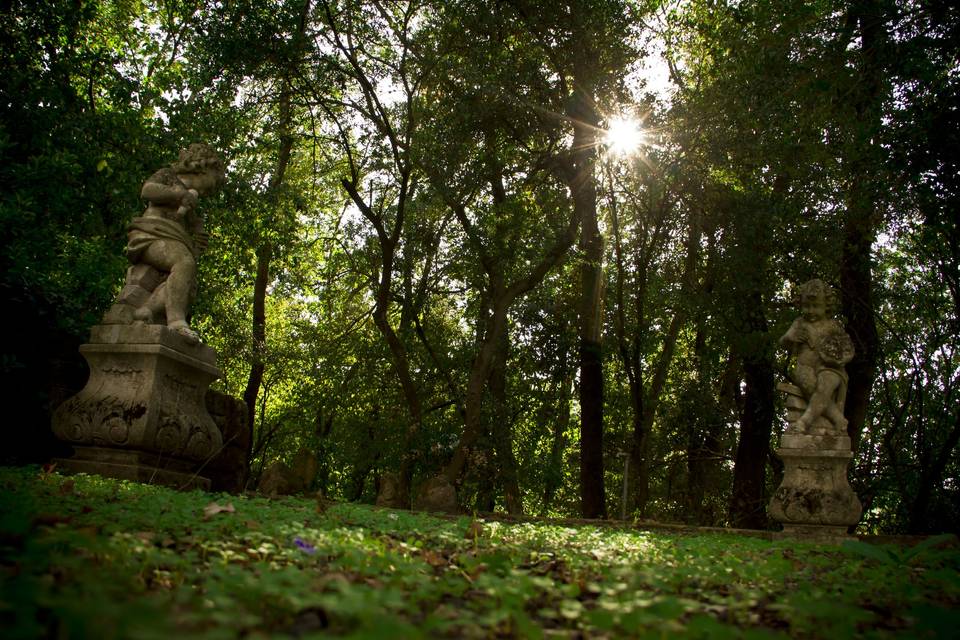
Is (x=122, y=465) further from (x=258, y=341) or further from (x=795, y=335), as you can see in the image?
(x=258, y=341)

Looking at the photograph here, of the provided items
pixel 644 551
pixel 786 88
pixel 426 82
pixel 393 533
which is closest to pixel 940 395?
pixel 786 88

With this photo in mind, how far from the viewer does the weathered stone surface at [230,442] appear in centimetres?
824

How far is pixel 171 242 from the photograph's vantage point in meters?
7.16

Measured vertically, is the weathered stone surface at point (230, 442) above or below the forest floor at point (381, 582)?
above

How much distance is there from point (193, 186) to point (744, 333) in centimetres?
1047

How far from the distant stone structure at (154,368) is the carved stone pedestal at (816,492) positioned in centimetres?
651

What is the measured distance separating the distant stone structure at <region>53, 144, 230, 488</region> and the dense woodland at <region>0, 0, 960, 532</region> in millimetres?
1124

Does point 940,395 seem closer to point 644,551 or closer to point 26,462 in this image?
point 644,551

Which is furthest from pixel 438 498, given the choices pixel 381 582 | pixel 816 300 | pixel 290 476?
pixel 381 582

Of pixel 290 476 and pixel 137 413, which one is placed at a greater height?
pixel 137 413

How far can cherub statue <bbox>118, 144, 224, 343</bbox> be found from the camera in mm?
6922

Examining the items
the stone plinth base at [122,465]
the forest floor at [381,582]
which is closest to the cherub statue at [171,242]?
the stone plinth base at [122,465]

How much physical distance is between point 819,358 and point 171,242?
7.59 m

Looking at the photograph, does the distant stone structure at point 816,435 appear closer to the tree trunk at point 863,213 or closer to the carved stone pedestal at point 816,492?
the carved stone pedestal at point 816,492
